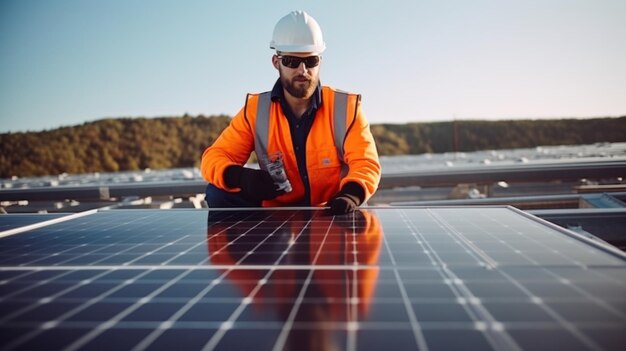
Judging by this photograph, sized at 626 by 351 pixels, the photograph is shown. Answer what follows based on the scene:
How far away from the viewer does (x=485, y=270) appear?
1224mm

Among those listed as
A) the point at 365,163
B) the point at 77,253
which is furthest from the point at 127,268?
the point at 365,163

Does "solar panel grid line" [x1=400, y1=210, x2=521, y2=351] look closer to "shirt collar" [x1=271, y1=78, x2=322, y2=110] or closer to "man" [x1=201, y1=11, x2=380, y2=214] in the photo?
"man" [x1=201, y1=11, x2=380, y2=214]

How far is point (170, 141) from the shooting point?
39.4 m

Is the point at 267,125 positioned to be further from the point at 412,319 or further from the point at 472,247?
the point at 412,319

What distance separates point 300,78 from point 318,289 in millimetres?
2564

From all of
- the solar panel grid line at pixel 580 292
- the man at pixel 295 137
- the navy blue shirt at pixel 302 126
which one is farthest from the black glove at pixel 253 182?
the solar panel grid line at pixel 580 292

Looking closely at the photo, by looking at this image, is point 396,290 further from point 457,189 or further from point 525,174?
point 457,189

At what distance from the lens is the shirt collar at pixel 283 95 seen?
11.5 feet

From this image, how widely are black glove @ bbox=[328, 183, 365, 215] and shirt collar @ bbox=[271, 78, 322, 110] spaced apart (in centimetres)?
105

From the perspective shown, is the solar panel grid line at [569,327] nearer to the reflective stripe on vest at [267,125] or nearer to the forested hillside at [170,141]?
the reflective stripe on vest at [267,125]

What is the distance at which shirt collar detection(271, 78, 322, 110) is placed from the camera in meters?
3.52

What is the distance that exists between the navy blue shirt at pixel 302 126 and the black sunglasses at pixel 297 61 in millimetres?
227

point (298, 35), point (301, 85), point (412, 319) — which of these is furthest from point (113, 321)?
point (298, 35)

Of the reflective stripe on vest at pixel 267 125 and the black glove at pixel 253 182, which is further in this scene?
the reflective stripe on vest at pixel 267 125
